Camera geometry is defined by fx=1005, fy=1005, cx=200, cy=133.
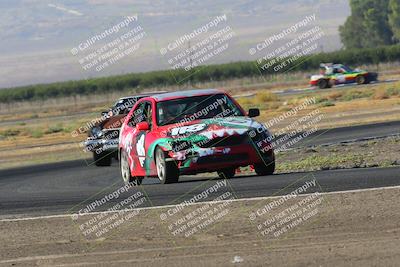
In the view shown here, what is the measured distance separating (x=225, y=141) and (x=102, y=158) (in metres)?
8.96

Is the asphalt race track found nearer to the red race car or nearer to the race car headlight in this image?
the red race car

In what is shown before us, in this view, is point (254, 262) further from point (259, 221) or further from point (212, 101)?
point (212, 101)

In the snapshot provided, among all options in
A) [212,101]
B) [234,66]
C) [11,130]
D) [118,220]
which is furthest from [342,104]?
[234,66]

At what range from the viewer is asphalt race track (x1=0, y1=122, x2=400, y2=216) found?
14.3 meters

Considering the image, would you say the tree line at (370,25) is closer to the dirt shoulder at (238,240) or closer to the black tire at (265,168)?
the black tire at (265,168)

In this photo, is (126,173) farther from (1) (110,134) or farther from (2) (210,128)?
(1) (110,134)

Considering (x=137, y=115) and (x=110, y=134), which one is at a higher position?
(x=137, y=115)

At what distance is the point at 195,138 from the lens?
15820 mm

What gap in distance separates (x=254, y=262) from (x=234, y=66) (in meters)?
106

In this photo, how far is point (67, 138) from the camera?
4281cm

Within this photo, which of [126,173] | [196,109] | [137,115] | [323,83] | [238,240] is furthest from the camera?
[323,83]

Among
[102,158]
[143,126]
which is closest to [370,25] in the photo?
[102,158]

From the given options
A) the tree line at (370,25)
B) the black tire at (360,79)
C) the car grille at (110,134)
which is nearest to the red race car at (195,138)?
the car grille at (110,134)

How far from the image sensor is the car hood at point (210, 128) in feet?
51.8
